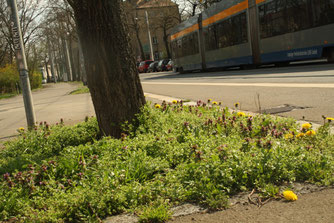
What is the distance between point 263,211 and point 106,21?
2.93 metres

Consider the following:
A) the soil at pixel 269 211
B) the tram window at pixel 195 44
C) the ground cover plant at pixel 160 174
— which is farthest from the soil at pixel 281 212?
the tram window at pixel 195 44

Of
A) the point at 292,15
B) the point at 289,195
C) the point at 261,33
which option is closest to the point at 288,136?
the point at 289,195

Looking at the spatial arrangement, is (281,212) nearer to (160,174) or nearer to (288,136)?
(160,174)

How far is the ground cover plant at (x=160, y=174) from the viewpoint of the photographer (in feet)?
7.96

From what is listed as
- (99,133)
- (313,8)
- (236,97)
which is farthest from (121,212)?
(313,8)

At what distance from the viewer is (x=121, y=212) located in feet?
7.93

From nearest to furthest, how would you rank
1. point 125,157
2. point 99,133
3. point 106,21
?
point 125,157
point 106,21
point 99,133

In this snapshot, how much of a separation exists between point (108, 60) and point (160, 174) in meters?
1.85

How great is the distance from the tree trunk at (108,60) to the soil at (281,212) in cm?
226

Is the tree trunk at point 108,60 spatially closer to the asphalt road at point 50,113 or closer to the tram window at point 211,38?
the asphalt road at point 50,113

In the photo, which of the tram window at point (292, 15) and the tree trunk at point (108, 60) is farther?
the tram window at point (292, 15)

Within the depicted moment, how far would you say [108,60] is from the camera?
14.0 ft

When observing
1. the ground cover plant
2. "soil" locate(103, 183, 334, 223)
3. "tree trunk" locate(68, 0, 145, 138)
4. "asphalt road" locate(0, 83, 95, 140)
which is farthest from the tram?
"soil" locate(103, 183, 334, 223)

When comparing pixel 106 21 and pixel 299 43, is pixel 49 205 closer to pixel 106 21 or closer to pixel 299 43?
pixel 106 21
